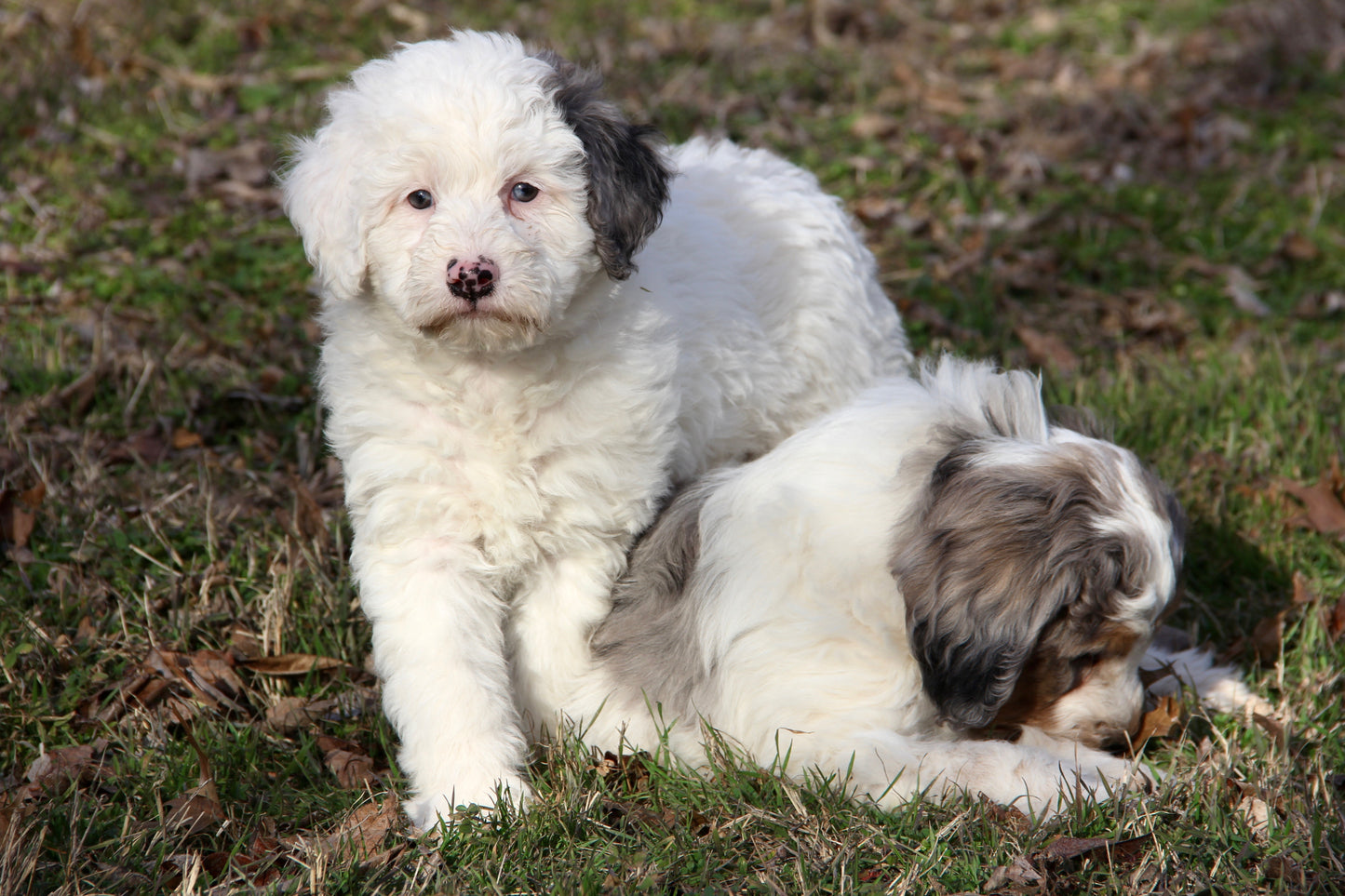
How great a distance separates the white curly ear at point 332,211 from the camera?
312 centimetres

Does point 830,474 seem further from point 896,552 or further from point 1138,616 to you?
point 1138,616

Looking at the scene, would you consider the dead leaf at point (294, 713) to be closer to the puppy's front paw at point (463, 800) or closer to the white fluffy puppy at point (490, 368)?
the white fluffy puppy at point (490, 368)

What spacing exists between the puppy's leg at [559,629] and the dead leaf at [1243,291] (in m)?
3.99

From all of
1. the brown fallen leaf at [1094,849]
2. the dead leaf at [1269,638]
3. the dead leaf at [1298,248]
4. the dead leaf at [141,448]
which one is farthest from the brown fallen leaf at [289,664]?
the dead leaf at [1298,248]

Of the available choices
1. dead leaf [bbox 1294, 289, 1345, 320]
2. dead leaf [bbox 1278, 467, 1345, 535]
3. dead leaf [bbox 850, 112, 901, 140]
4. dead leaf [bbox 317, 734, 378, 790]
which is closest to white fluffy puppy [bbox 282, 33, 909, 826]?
dead leaf [bbox 317, 734, 378, 790]

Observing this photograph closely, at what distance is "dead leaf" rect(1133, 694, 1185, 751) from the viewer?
3462 mm

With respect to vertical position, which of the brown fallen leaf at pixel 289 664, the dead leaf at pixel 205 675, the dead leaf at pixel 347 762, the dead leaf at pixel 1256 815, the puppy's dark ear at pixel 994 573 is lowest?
the dead leaf at pixel 347 762

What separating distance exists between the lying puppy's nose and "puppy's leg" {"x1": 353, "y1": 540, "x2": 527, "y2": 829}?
72 cm

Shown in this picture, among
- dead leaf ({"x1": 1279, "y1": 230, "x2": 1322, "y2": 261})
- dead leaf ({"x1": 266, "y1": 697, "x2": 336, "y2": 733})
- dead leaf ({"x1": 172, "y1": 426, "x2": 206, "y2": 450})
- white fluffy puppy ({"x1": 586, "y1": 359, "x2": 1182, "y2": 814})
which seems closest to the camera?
white fluffy puppy ({"x1": 586, "y1": 359, "x2": 1182, "y2": 814})

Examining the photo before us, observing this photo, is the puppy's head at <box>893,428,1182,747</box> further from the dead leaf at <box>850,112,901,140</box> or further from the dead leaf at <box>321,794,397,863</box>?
the dead leaf at <box>850,112,901,140</box>

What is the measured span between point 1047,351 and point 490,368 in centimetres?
317

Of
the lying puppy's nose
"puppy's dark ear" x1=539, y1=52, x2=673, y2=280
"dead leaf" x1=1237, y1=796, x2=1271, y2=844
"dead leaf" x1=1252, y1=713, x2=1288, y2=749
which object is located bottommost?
"dead leaf" x1=1252, y1=713, x2=1288, y2=749

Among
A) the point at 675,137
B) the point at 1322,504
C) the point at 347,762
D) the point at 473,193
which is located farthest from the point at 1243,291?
the point at 347,762

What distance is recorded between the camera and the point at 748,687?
3180 millimetres
